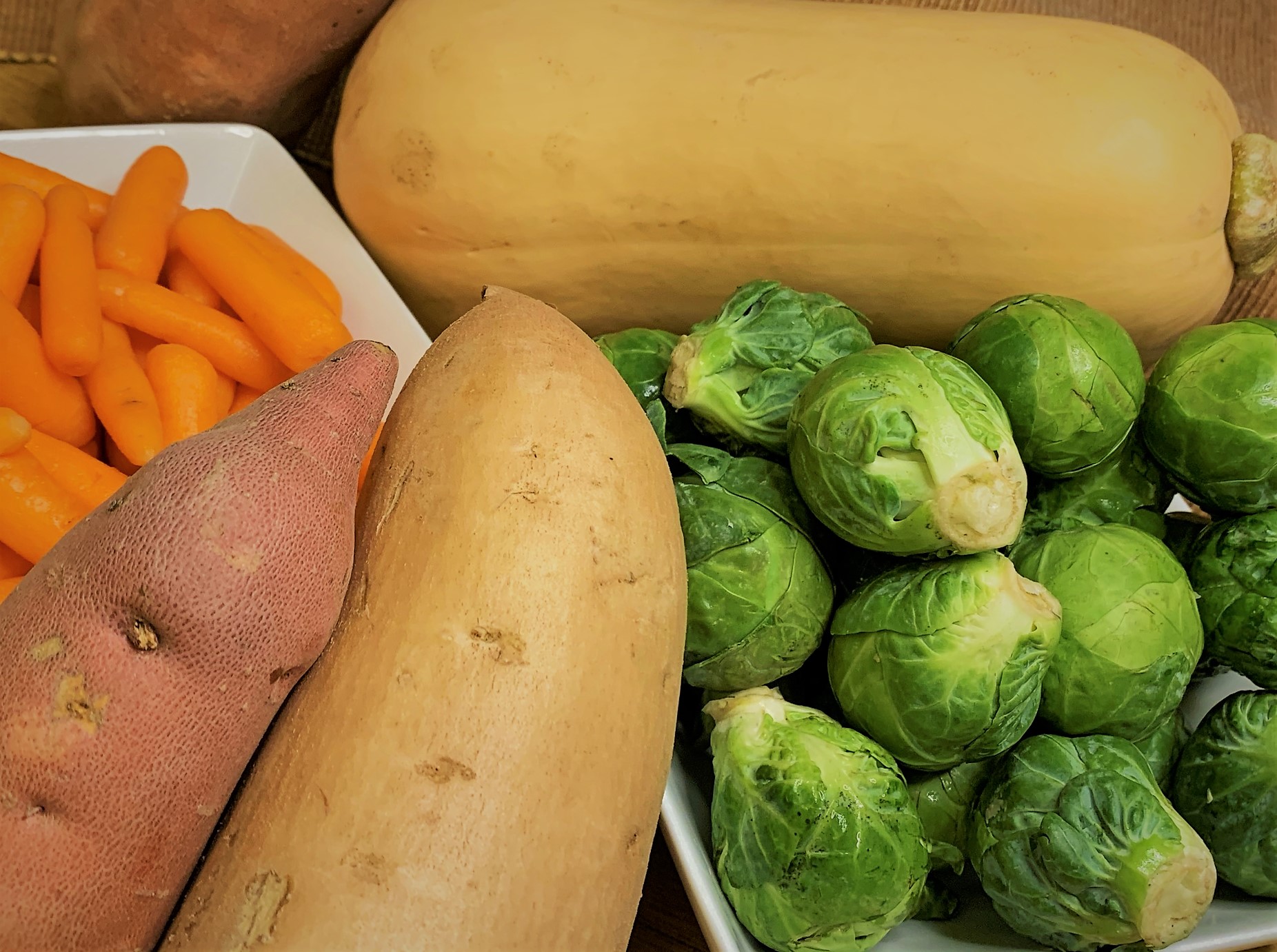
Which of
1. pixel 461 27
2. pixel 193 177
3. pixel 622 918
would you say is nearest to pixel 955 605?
pixel 622 918

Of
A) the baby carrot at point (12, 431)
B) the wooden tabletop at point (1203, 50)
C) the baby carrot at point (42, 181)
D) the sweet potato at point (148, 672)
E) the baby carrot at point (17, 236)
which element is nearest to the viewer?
the sweet potato at point (148, 672)

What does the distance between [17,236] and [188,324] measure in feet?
0.54

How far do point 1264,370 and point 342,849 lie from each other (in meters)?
0.80

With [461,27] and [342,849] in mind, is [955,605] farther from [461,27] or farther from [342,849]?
[461,27]

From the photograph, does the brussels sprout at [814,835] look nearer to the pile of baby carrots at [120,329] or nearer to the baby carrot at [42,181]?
the pile of baby carrots at [120,329]

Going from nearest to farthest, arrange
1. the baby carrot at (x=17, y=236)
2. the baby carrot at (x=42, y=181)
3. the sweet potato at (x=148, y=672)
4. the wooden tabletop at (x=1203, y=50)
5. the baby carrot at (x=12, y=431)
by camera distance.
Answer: the sweet potato at (x=148, y=672) < the baby carrot at (x=12, y=431) < the baby carrot at (x=17, y=236) < the baby carrot at (x=42, y=181) < the wooden tabletop at (x=1203, y=50)

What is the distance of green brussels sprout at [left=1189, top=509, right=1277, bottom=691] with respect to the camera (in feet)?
2.47

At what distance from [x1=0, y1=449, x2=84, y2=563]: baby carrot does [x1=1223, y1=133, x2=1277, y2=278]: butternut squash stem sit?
4.10 feet

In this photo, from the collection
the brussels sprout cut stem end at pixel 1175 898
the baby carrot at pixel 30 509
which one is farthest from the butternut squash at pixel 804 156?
the brussels sprout cut stem end at pixel 1175 898

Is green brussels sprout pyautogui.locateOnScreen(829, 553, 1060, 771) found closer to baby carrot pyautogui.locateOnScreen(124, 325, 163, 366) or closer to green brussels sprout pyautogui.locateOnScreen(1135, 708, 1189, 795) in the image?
green brussels sprout pyautogui.locateOnScreen(1135, 708, 1189, 795)

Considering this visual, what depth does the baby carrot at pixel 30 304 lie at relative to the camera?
0.88 metres

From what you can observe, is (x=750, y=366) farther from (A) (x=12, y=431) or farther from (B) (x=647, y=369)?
(A) (x=12, y=431)

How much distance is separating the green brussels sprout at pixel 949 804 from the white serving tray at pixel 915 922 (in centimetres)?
5

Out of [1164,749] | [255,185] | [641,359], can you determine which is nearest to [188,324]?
[255,185]
